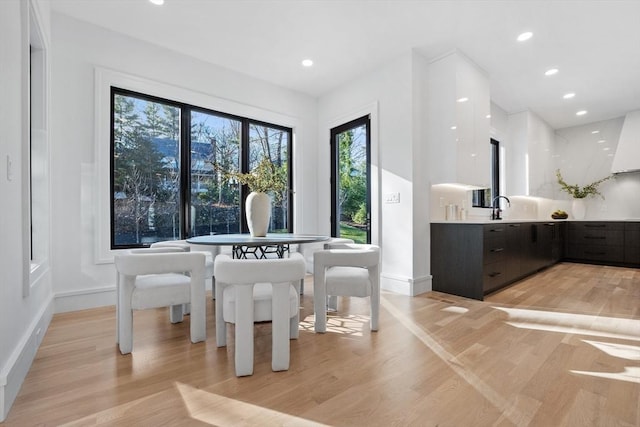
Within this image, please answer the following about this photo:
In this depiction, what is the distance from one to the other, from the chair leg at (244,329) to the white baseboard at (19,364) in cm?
99

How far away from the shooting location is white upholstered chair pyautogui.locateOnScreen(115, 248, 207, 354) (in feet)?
6.35

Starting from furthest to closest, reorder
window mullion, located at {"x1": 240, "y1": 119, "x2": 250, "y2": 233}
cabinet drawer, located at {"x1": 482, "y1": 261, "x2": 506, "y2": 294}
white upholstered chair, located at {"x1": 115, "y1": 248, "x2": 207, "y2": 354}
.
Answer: window mullion, located at {"x1": 240, "y1": 119, "x2": 250, "y2": 233}, cabinet drawer, located at {"x1": 482, "y1": 261, "x2": 506, "y2": 294}, white upholstered chair, located at {"x1": 115, "y1": 248, "x2": 207, "y2": 354}

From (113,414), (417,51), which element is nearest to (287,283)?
(113,414)

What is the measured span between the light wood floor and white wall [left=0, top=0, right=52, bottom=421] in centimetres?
16

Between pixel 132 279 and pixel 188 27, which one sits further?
pixel 188 27

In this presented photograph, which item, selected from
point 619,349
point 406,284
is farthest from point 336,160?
point 619,349

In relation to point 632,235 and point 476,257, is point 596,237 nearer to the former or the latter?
point 632,235

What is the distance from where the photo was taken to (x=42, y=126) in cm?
246

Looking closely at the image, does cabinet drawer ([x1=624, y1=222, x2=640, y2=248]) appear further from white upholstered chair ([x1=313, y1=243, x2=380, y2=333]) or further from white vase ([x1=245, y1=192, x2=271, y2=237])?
white vase ([x1=245, y1=192, x2=271, y2=237])

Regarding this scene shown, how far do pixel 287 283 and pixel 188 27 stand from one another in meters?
2.88

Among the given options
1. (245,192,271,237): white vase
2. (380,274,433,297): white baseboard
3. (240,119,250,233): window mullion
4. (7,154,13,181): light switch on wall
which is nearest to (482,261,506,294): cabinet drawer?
(380,274,433,297): white baseboard

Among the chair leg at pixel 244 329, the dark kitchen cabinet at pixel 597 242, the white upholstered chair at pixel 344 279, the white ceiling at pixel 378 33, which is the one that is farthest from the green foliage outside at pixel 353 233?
the dark kitchen cabinet at pixel 597 242

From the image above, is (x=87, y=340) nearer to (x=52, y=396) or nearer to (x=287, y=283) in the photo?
(x=52, y=396)

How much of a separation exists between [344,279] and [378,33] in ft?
8.45
